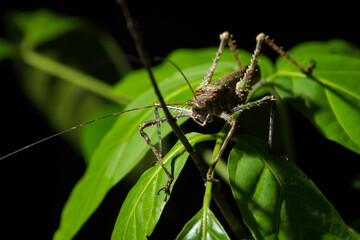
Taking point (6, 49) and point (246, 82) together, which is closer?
point (246, 82)

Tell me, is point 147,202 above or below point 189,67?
below

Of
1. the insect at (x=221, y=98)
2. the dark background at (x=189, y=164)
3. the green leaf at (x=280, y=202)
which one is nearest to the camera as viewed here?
the green leaf at (x=280, y=202)

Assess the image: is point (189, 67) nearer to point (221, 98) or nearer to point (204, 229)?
point (221, 98)

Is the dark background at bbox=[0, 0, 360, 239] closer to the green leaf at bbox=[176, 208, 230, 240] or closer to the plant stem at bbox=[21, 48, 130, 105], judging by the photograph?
the plant stem at bbox=[21, 48, 130, 105]

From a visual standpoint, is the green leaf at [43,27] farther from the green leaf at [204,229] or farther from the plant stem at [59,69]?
the green leaf at [204,229]

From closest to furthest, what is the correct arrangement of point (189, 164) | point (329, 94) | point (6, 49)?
point (329, 94)
point (189, 164)
point (6, 49)

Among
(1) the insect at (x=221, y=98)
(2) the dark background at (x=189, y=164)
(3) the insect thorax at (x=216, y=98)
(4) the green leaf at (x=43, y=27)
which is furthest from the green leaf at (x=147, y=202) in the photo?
(4) the green leaf at (x=43, y=27)

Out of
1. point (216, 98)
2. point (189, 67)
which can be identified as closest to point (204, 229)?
point (216, 98)

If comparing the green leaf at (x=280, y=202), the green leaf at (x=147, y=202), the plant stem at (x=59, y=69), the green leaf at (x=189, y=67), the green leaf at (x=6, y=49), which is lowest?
the green leaf at (x=280, y=202)
